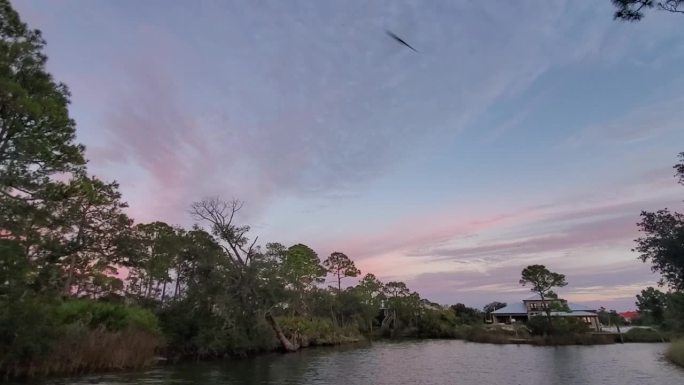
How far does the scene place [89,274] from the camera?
115 ft

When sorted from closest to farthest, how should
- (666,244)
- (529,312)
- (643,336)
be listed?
1. (666,244)
2. (643,336)
3. (529,312)

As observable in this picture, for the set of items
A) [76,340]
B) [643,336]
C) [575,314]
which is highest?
[575,314]

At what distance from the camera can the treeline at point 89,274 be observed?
1698cm

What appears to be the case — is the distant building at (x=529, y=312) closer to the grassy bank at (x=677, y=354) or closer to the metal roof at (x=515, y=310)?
the metal roof at (x=515, y=310)

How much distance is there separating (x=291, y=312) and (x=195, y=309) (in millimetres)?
11384

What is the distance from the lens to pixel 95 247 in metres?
25.3

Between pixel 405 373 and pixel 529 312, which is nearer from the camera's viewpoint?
pixel 405 373

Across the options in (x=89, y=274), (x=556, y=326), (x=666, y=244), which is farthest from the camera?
(x=556, y=326)

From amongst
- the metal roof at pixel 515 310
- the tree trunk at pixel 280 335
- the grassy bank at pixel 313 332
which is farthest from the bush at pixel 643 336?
the tree trunk at pixel 280 335

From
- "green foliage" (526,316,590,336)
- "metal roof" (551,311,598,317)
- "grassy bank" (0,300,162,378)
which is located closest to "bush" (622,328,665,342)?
"green foliage" (526,316,590,336)

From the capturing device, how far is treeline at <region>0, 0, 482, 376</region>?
1698 centimetres

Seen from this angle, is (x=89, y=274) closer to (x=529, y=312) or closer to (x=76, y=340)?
(x=76, y=340)

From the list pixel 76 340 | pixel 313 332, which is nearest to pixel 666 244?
pixel 76 340

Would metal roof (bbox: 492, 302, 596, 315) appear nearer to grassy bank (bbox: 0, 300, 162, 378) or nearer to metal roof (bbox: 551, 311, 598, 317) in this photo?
metal roof (bbox: 551, 311, 598, 317)
